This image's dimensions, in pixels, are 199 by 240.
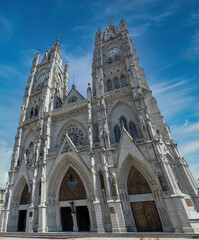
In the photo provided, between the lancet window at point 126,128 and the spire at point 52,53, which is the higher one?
the spire at point 52,53

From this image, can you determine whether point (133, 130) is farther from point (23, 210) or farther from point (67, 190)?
point (23, 210)

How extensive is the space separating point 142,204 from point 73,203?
6556 mm

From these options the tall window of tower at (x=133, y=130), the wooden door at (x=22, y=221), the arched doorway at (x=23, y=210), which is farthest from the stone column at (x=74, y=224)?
the tall window of tower at (x=133, y=130)

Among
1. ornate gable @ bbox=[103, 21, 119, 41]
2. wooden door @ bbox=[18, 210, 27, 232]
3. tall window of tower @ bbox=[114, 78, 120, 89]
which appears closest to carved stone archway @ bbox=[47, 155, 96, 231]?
wooden door @ bbox=[18, 210, 27, 232]

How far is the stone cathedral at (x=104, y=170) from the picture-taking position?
37.7 feet

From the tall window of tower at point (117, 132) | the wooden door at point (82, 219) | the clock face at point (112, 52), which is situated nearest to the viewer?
the wooden door at point (82, 219)

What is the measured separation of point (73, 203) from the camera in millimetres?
13938

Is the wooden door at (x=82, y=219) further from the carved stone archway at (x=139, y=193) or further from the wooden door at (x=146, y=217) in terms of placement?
the wooden door at (x=146, y=217)

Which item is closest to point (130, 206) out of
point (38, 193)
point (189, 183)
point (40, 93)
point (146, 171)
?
point (146, 171)

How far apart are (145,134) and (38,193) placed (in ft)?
41.8

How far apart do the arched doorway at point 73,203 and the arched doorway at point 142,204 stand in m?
4.76

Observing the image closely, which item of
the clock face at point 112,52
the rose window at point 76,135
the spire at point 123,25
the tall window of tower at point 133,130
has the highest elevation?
the spire at point 123,25

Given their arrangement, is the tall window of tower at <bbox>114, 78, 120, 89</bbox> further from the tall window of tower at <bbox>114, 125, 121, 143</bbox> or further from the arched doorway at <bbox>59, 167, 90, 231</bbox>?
the arched doorway at <bbox>59, 167, 90, 231</bbox>

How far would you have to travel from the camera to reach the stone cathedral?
1148 centimetres
